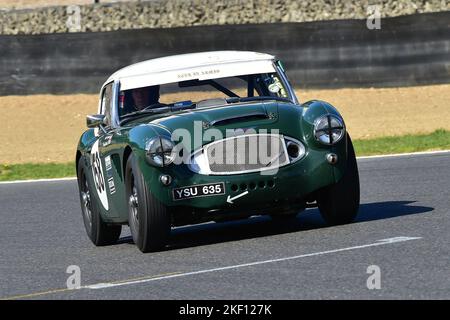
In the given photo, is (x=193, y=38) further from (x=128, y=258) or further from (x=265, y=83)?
(x=128, y=258)

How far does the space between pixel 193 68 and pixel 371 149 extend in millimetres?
9234

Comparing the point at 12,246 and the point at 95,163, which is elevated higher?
the point at 95,163

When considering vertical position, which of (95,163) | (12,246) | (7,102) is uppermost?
(95,163)

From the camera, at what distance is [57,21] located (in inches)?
1117

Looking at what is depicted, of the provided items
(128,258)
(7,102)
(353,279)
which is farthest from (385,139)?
(353,279)

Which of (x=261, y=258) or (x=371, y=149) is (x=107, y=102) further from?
(x=371, y=149)

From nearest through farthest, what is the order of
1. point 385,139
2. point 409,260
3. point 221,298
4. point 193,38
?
1. point 221,298
2. point 409,260
3. point 385,139
4. point 193,38

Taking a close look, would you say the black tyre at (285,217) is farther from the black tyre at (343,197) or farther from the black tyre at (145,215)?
the black tyre at (145,215)

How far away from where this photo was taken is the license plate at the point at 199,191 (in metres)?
8.44

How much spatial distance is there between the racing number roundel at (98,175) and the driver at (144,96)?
17.2 inches

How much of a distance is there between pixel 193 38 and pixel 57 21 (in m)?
5.71

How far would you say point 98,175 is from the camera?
9805 mm

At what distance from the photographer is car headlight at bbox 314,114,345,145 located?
865cm

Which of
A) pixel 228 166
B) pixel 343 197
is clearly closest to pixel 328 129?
pixel 343 197
